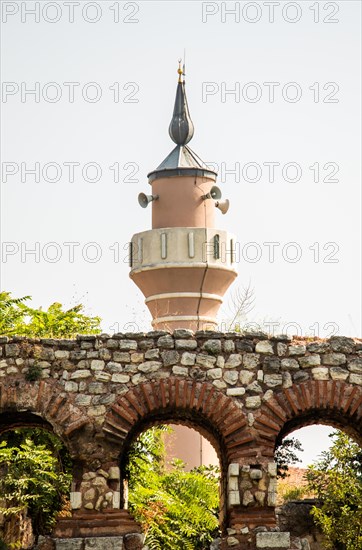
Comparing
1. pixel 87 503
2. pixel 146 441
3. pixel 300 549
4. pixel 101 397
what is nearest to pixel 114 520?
pixel 87 503

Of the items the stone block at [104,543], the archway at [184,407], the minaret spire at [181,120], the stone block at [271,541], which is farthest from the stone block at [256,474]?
the minaret spire at [181,120]

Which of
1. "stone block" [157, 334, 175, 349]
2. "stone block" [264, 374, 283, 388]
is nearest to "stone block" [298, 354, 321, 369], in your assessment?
"stone block" [264, 374, 283, 388]

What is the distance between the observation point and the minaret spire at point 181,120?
40.7 metres

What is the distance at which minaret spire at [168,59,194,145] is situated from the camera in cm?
4072

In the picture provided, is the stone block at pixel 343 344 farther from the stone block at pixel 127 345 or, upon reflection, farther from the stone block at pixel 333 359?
the stone block at pixel 127 345

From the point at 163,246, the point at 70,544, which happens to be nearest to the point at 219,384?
the point at 70,544

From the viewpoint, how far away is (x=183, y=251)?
38844mm

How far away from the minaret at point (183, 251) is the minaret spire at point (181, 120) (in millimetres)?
679

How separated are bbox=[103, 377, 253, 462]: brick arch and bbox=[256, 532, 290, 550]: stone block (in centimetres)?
112

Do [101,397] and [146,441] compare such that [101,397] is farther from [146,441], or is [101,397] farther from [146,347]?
[146,441]

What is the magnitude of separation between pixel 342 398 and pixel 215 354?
1.84 m

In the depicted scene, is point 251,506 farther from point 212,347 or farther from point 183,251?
point 183,251

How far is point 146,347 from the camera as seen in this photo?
1997 cm

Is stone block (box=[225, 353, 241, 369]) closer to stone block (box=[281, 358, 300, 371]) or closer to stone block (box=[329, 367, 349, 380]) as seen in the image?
stone block (box=[281, 358, 300, 371])
